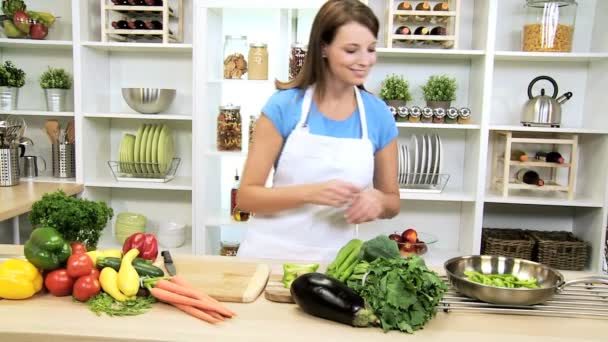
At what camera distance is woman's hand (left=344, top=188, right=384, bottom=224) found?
152 centimetres

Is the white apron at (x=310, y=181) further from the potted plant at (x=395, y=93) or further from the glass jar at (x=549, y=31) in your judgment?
the glass jar at (x=549, y=31)

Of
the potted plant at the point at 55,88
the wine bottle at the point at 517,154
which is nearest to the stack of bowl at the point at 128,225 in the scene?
the potted plant at the point at 55,88

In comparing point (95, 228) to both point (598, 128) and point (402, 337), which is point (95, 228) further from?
point (598, 128)

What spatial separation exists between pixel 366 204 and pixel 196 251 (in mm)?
1591

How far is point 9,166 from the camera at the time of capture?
275 centimetres

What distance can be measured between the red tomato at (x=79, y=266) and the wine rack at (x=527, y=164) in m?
2.13

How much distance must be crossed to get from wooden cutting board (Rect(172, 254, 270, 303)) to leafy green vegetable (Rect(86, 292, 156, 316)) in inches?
5.2

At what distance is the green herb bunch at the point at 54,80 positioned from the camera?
9.57 ft

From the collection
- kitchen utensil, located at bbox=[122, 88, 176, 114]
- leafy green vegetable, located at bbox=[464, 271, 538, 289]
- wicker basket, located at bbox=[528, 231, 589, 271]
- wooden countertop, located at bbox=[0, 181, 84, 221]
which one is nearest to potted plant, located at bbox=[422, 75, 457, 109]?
wicker basket, located at bbox=[528, 231, 589, 271]

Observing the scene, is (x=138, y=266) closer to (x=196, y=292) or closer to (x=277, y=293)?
(x=196, y=292)

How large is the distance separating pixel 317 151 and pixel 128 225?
5.24 ft

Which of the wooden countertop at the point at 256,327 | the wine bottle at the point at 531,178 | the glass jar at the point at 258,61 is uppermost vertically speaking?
the glass jar at the point at 258,61

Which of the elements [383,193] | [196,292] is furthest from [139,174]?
[196,292]

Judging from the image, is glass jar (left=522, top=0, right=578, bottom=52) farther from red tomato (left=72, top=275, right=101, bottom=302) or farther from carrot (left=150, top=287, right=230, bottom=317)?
red tomato (left=72, top=275, right=101, bottom=302)
